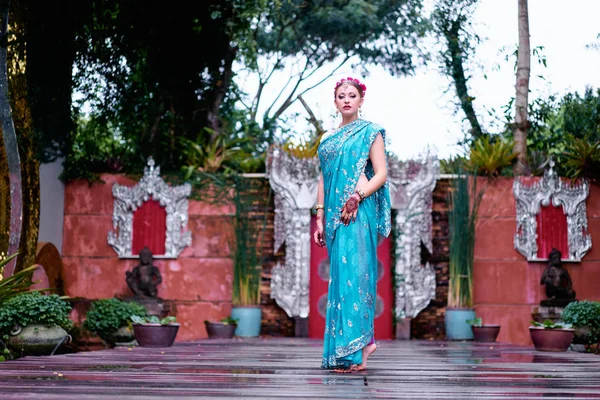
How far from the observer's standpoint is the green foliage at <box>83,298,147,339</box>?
642 cm

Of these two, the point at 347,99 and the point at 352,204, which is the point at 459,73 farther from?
the point at 352,204

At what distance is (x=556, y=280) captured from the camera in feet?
25.6

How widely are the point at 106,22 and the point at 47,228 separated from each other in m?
2.29

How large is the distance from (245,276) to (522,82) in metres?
4.12

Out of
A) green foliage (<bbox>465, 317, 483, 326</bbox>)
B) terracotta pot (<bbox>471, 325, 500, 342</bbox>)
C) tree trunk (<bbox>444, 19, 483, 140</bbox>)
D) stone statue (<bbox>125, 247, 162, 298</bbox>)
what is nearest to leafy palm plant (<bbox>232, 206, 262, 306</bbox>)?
stone statue (<bbox>125, 247, 162, 298</bbox>)

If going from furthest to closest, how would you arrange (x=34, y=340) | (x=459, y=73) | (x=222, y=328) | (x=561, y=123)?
Answer: (x=459, y=73)
(x=561, y=123)
(x=222, y=328)
(x=34, y=340)

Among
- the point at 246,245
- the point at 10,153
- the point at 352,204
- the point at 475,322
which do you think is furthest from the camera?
the point at 246,245

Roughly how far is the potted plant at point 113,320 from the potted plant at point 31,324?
1.30 m

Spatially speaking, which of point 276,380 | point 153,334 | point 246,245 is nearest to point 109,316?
point 153,334

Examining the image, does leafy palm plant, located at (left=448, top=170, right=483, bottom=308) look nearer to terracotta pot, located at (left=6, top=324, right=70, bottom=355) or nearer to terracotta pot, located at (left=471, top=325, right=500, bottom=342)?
terracotta pot, located at (left=471, top=325, right=500, bottom=342)

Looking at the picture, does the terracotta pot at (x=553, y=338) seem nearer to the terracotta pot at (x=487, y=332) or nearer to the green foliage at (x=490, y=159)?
the terracotta pot at (x=487, y=332)

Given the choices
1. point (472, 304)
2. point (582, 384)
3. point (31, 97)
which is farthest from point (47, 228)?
point (582, 384)

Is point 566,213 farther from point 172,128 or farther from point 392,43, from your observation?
point 392,43

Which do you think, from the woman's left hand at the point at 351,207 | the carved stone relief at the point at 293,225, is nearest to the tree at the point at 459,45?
the carved stone relief at the point at 293,225
